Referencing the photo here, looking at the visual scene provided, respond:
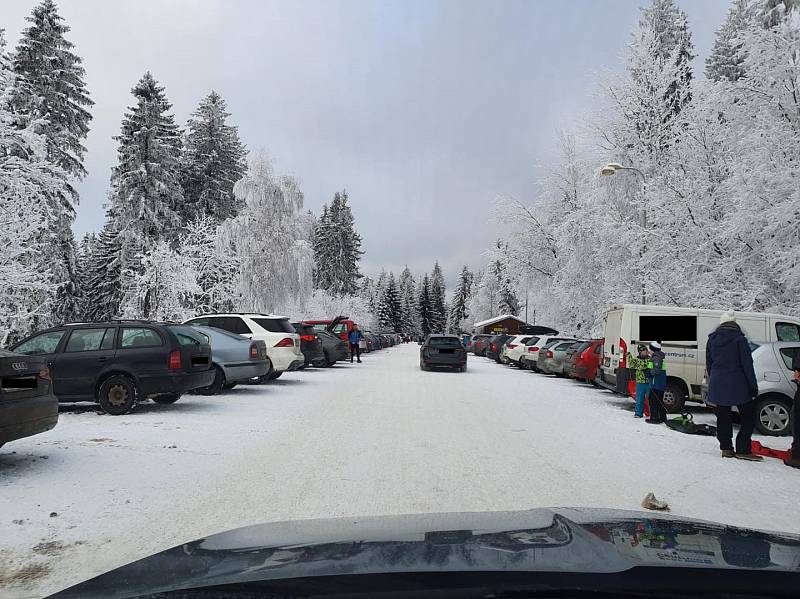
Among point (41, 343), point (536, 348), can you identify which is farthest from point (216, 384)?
point (536, 348)

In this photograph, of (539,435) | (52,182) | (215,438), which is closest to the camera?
(215,438)

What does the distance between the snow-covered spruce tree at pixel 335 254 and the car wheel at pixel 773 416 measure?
62427mm

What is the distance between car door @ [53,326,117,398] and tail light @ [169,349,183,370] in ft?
3.28

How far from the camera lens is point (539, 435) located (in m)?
9.43

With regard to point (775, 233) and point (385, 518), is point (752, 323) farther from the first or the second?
point (385, 518)

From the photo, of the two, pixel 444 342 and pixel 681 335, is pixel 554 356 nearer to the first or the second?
pixel 444 342

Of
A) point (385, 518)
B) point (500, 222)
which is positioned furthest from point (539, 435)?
point (500, 222)

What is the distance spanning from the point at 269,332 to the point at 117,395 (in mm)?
6149

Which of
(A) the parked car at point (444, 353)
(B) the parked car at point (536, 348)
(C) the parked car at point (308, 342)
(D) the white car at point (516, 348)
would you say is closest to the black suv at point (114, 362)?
(C) the parked car at point (308, 342)

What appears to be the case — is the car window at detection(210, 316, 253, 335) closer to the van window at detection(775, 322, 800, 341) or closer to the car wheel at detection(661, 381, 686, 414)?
the car wheel at detection(661, 381, 686, 414)

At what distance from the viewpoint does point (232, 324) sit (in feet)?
54.2

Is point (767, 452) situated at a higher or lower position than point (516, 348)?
lower

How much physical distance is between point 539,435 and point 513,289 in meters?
32.0

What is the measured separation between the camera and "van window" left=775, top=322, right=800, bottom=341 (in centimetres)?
1303
